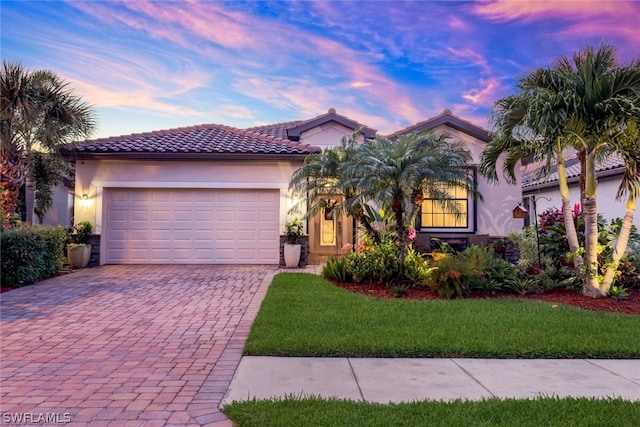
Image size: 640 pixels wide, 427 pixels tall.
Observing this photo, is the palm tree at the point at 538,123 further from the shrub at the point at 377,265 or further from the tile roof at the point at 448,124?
the tile roof at the point at 448,124

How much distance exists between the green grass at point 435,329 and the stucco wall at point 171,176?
619 cm

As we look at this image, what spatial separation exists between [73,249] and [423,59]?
40.4 ft

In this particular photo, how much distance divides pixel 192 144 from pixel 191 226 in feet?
9.12

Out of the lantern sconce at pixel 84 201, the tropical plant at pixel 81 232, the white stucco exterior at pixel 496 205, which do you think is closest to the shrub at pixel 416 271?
the white stucco exterior at pixel 496 205

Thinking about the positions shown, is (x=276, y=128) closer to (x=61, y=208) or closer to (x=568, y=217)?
(x=61, y=208)

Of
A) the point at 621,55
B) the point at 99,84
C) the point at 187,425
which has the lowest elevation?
the point at 187,425

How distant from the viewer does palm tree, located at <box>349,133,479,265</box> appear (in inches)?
367

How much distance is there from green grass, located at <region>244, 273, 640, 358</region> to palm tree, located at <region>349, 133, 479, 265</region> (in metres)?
2.62

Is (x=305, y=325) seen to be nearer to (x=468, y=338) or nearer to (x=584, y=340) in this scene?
(x=468, y=338)

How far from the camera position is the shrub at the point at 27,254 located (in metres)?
9.46

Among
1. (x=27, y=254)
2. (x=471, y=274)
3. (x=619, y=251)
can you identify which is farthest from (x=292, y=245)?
(x=619, y=251)

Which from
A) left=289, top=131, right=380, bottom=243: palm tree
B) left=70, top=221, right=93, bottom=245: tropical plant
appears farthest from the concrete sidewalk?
left=70, top=221, right=93, bottom=245: tropical plant

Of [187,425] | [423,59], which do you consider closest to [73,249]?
[187,425]

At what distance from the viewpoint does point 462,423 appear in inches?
126
